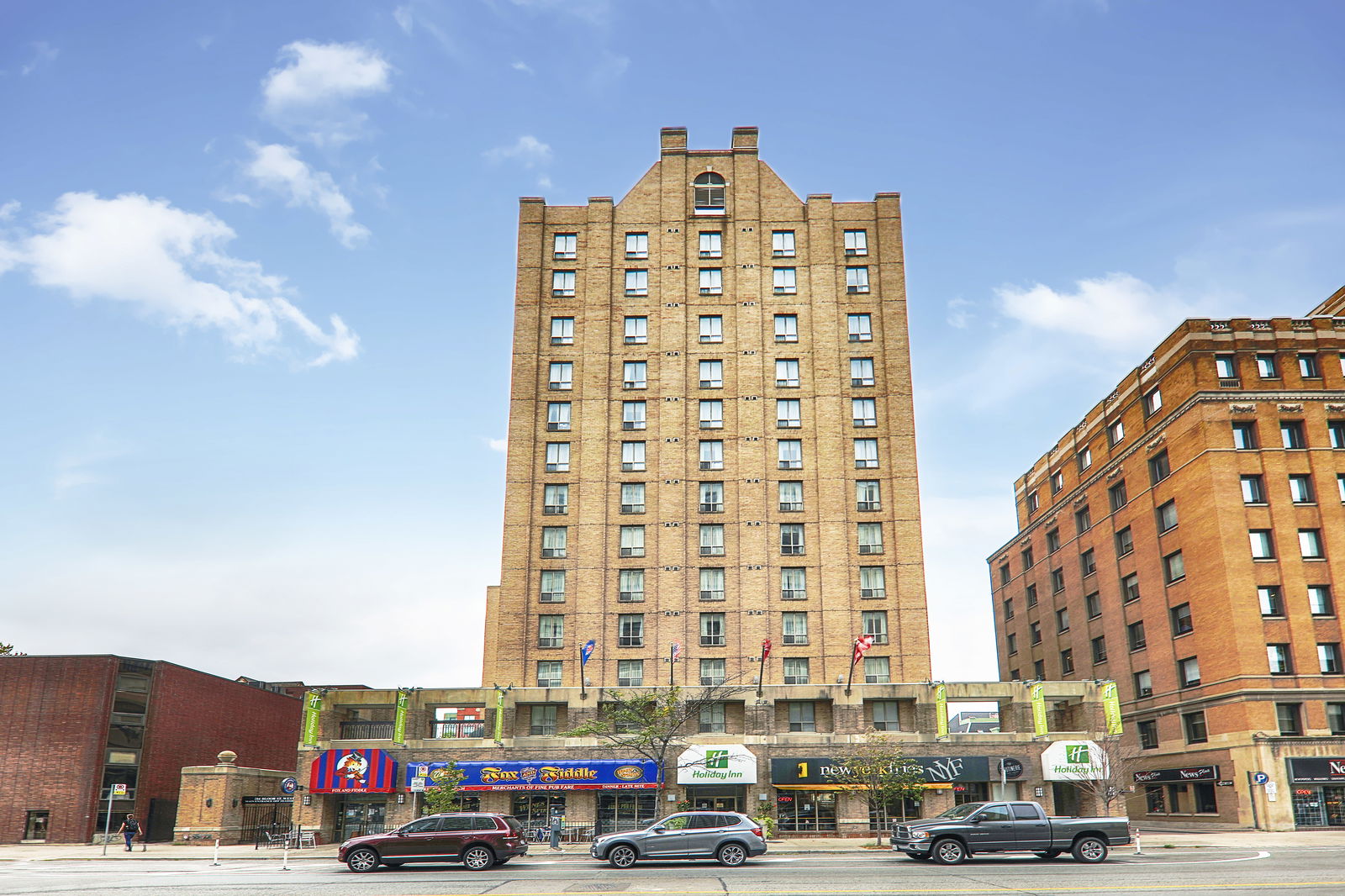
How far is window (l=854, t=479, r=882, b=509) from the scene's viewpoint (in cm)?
5756

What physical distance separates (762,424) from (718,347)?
570 cm

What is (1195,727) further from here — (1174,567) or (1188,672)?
(1174,567)

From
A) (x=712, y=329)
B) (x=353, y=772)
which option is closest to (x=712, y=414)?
(x=712, y=329)

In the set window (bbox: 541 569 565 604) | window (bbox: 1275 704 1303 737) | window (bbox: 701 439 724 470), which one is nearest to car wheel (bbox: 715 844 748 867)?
window (bbox: 541 569 565 604)

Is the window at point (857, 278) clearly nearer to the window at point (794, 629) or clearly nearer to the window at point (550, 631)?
the window at point (794, 629)

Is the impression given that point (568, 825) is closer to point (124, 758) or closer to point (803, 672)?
point (803, 672)

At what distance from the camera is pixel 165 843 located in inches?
2084

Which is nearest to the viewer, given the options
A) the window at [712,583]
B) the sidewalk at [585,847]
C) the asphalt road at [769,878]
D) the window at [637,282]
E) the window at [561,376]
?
the asphalt road at [769,878]

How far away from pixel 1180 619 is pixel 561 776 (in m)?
36.6

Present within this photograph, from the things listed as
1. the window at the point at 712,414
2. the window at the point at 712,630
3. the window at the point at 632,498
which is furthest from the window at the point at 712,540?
the window at the point at 712,414

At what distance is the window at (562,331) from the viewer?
61.7m

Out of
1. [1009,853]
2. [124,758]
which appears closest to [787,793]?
[1009,853]

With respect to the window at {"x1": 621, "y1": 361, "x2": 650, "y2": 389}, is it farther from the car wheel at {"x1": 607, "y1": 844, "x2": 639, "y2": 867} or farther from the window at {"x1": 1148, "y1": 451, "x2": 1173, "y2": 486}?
the car wheel at {"x1": 607, "y1": 844, "x2": 639, "y2": 867}

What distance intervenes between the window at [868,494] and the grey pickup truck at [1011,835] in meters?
28.6
